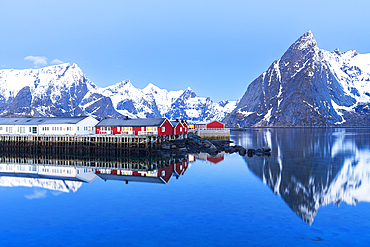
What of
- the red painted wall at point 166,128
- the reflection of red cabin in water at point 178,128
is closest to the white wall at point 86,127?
the red painted wall at point 166,128

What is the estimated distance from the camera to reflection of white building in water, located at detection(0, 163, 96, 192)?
37.8 metres

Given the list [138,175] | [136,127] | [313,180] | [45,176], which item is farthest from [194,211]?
[136,127]

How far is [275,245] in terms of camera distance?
784 inches

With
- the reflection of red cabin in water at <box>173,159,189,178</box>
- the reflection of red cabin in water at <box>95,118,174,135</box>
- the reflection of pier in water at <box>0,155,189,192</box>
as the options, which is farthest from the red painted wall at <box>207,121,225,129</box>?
the reflection of red cabin in water at <box>173,159,189,178</box>

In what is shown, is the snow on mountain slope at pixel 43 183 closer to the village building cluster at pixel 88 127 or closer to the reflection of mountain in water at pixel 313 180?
the reflection of mountain in water at pixel 313 180

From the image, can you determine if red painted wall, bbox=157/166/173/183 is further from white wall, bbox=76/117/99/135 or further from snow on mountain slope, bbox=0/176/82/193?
white wall, bbox=76/117/99/135

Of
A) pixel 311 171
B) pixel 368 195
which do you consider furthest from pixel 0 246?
pixel 311 171

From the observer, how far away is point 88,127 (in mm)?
81062

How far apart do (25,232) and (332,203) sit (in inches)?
1007

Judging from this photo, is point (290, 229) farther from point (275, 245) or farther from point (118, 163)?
point (118, 163)

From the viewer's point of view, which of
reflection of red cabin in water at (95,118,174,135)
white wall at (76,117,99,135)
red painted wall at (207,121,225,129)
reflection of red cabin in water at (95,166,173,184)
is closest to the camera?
reflection of red cabin in water at (95,166,173,184)

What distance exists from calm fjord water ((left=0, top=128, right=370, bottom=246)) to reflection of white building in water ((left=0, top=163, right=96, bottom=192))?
0.38m

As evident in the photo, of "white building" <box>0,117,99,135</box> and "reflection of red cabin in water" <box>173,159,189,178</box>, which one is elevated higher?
"white building" <box>0,117,99,135</box>

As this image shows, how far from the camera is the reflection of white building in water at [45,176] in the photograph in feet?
124
